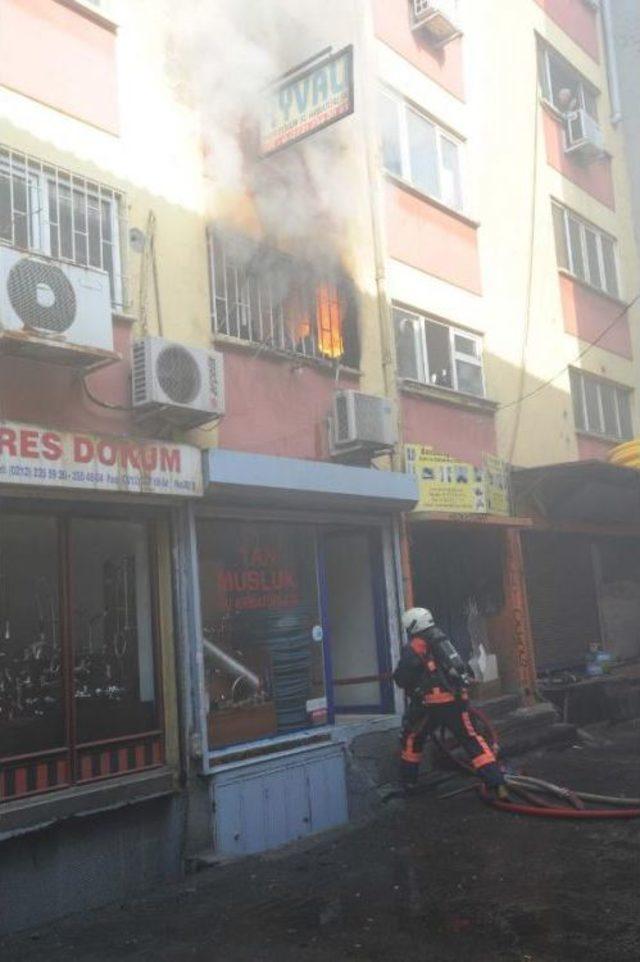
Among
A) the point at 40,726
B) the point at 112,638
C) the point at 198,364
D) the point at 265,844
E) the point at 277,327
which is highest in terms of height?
the point at 277,327

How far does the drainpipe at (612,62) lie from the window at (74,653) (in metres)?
13.6

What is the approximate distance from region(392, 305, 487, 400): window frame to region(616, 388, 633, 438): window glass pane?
490 centimetres

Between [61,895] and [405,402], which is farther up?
[405,402]

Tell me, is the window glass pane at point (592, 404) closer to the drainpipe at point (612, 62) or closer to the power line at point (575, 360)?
the power line at point (575, 360)

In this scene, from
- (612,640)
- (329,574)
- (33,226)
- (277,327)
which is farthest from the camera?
(612,640)

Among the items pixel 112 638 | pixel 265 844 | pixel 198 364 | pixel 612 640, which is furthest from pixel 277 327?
pixel 612 640

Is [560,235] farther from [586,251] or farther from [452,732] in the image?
[452,732]

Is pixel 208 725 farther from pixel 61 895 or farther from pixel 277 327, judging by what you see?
pixel 277 327

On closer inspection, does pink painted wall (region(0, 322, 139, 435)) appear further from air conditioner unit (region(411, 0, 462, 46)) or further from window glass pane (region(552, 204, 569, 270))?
window glass pane (region(552, 204, 569, 270))

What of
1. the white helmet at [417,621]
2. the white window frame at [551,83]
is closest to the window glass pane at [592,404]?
the white window frame at [551,83]

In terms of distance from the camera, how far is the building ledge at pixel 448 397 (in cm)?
1034

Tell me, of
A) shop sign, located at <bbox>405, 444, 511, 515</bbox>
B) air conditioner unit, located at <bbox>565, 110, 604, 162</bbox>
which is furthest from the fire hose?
air conditioner unit, located at <bbox>565, 110, 604, 162</bbox>

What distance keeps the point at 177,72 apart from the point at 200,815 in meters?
6.20

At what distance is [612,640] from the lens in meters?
14.6
